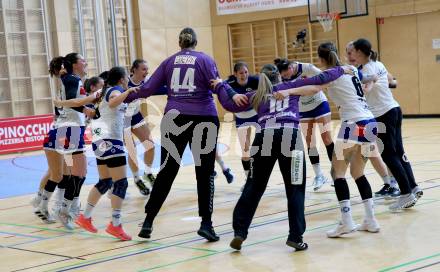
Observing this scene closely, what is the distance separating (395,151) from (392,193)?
952 mm

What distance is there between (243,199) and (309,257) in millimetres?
827

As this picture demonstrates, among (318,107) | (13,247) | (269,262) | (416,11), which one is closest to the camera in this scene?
(269,262)

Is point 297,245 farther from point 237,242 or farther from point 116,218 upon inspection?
point 116,218

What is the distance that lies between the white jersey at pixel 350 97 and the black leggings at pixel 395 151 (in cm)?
82

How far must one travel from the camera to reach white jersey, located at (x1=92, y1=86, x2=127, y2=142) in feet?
23.7

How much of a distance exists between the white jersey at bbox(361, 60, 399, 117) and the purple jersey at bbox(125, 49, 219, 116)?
1925 mm

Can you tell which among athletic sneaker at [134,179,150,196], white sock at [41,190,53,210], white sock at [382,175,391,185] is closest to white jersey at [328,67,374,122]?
white sock at [382,175,391,185]

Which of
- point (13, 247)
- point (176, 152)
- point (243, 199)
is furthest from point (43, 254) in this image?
point (243, 199)

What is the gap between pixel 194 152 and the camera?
22.1 ft

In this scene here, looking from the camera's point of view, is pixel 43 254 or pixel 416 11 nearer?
pixel 43 254

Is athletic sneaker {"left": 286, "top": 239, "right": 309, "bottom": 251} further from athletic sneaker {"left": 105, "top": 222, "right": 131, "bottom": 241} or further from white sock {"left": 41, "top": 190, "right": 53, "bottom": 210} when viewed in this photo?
white sock {"left": 41, "top": 190, "right": 53, "bottom": 210}

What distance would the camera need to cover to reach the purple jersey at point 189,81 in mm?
6590

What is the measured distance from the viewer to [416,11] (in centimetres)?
1939

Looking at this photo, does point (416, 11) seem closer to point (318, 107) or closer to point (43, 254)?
point (318, 107)
